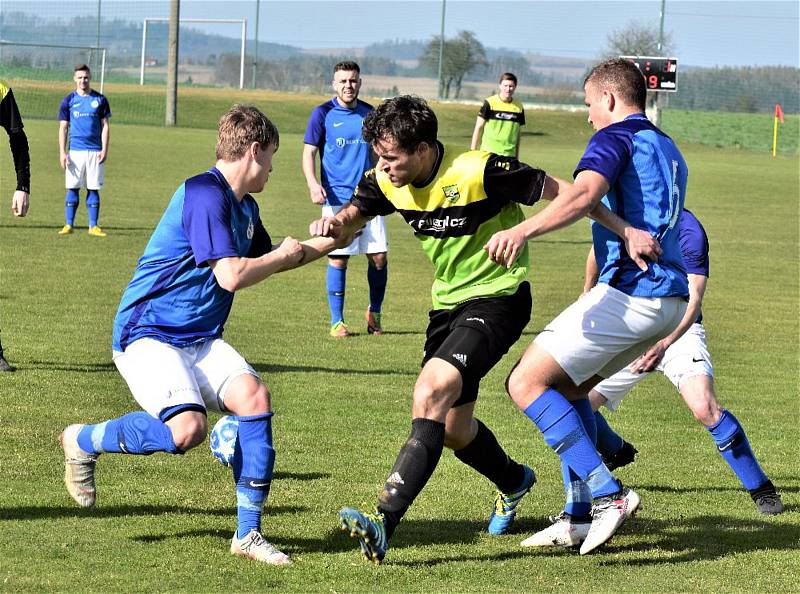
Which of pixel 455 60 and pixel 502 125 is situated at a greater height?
pixel 455 60

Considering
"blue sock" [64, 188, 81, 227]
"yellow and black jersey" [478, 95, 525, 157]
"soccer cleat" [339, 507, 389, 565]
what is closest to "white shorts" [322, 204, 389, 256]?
"soccer cleat" [339, 507, 389, 565]

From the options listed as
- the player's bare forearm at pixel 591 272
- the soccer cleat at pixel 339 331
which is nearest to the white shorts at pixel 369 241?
the soccer cleat at pixel 339 331

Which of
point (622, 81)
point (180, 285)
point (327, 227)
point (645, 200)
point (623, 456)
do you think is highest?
point (622, 81)

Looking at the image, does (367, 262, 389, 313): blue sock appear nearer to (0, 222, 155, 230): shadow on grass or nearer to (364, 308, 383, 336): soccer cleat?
(364, 308, 383, 336): soccer cleat

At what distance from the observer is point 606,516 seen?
16.4 ft

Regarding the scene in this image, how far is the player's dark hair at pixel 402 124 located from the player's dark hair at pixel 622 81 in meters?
0.73

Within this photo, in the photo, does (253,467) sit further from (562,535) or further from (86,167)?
(86,167)

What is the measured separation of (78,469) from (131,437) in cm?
49

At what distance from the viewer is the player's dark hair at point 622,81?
5.26 m

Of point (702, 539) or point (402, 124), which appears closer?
point (402, 124)

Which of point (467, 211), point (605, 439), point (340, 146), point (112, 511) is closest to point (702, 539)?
point (605, 439)

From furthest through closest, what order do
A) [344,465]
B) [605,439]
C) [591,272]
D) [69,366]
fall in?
1. [69,366]
2. [344,465]
3. [605,439]
4. [591,272]

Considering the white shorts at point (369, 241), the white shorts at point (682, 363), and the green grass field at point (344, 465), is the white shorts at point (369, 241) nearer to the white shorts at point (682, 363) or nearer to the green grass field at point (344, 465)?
the green grass field at point (344, 465)

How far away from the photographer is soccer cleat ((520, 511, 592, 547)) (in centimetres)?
541
